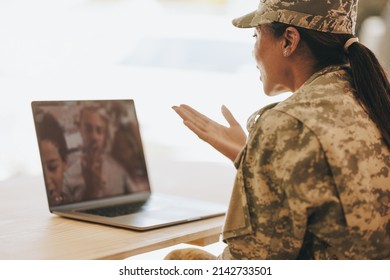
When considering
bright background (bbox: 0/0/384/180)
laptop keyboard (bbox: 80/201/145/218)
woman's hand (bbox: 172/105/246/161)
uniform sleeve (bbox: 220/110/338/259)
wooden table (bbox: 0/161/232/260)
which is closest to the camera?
uniform sleeve (bbox: 220/110/338/259)

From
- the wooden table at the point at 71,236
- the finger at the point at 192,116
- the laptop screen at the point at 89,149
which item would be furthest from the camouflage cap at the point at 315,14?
the laptop screen at the point at 89,149

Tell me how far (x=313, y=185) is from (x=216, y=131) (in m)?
0.40

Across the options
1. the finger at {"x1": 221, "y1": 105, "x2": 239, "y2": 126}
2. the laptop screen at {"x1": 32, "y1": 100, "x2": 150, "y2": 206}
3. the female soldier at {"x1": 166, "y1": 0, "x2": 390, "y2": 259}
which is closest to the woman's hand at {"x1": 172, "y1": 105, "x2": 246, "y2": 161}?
the finger at {"x1": 221, "y1": 105, "x2": 239, "y2": 126}

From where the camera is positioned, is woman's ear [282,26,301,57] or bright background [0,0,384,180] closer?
woman's ear [282,26,301,57]

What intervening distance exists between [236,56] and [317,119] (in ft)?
9.82

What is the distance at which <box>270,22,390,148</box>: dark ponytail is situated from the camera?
1.19 metres

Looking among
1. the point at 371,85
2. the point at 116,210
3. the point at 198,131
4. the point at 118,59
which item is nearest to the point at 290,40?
the point at 371,85

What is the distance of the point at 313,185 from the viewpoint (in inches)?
41.8

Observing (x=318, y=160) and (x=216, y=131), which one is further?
(x=216, y=131)

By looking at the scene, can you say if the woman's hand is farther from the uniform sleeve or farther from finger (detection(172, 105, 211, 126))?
Result: the uniform sleeve

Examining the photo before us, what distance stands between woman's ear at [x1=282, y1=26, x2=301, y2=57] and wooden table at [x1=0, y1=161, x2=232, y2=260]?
1.63 ft

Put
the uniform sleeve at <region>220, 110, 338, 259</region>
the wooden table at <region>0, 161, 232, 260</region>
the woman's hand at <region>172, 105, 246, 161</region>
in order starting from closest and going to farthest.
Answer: the uniform sleeve at <region>220, 110, 338, 259</region> → the wooden table at <region>0, 161, 232, 260</region> → the woman's hand at <region>172, 105, 246, 161</region>

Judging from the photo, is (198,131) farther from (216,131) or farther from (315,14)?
(315,14)

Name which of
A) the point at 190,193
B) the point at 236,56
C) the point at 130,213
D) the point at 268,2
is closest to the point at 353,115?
the point at 268,2
